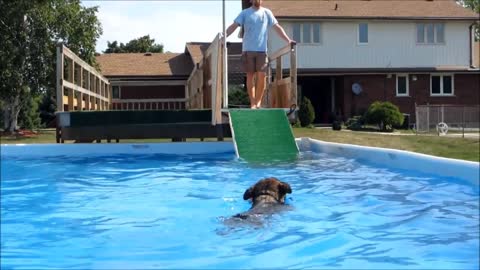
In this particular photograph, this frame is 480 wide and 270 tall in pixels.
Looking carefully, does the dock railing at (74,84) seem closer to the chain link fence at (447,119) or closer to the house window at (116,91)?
the chain link fence at (447,119)

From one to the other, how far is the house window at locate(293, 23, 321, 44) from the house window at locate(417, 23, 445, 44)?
18.3 ft

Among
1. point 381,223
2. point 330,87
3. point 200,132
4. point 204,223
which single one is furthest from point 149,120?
point 330,87

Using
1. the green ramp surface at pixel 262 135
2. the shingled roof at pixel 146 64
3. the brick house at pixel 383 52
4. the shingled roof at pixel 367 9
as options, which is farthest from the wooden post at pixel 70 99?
the shingled roof at pixel 146 64

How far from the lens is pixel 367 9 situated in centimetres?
3134

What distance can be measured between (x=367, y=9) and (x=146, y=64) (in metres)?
12.9

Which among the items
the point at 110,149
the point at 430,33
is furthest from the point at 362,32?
the point at 110,149

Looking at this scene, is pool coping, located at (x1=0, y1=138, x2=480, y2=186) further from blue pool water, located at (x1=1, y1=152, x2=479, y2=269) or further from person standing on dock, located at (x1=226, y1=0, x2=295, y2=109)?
person standing on dock, located at (x1=226, y1=0, x2=295, y2=109)

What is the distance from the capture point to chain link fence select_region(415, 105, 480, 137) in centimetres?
2183

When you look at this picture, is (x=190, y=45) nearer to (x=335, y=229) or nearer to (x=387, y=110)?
(x=387, y=110)

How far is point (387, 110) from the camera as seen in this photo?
79.1 ft

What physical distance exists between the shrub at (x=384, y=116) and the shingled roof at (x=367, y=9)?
7.40 meters

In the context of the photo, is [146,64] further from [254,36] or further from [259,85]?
[254,36]

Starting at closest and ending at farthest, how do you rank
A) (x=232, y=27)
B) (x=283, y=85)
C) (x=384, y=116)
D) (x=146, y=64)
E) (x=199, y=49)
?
(x=232, y=27) → (x=283, y=85) → (x=384, y=116) → (x=146, y=64) → (x=199, y=49)

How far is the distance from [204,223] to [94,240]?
41.4 inches
